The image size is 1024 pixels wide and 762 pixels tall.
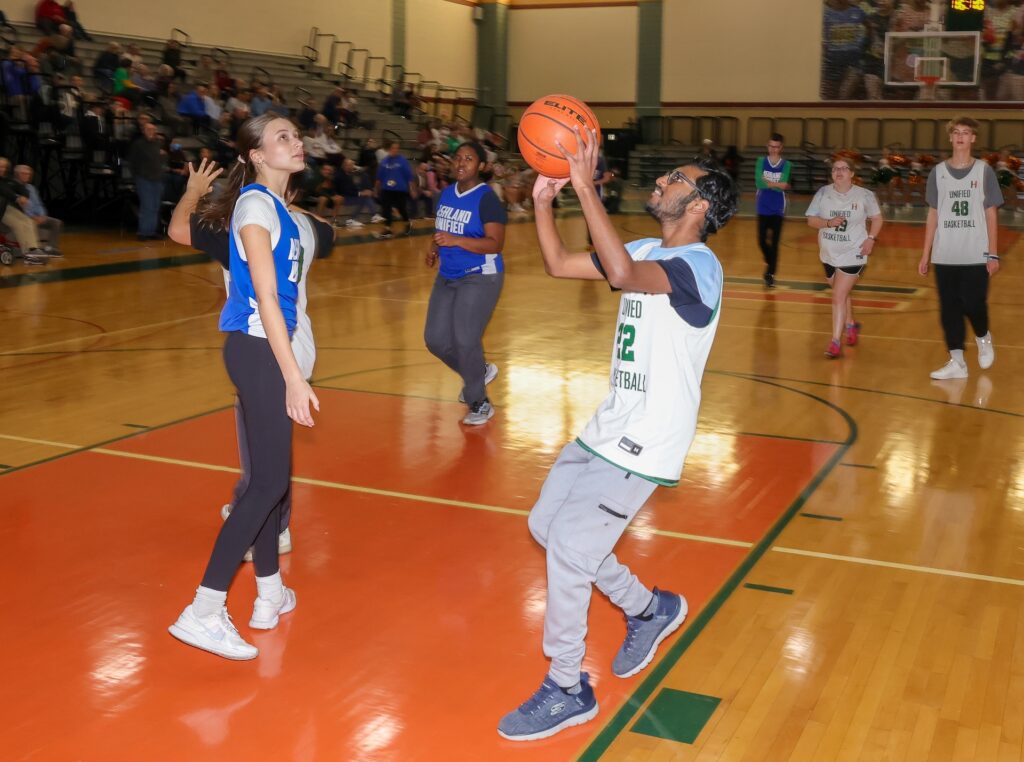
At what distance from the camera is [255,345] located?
12.8ft

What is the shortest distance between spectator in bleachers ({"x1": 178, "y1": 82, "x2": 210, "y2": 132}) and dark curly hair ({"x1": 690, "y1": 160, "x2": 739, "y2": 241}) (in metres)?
18.0

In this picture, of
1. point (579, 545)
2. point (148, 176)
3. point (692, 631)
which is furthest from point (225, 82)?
point (579, 545)

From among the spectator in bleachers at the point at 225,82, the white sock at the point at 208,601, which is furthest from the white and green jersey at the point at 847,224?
the spectator in bleachers at the point at 225,82

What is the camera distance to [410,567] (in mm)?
5008

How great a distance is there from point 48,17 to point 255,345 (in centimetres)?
1961

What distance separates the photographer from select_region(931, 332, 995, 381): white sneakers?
29.3 feet

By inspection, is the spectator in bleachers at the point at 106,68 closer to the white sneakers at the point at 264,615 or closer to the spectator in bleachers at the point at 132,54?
the spectator in bleachers at the point at 132,54

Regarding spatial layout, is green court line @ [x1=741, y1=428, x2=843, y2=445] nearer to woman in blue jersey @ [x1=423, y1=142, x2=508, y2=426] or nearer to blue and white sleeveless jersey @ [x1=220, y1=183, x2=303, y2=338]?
woman in blue jersey @ [x1=423, y1=142, x2=508, y2=426]

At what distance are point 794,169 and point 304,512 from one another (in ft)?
94.5

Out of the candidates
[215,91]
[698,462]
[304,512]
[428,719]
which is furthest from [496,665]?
[215,91]

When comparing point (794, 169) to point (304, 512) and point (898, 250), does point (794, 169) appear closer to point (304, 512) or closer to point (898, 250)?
point (898, 250)

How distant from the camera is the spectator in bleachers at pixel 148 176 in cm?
1675

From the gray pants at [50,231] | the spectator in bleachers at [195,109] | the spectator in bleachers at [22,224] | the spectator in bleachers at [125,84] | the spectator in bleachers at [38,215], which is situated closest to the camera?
the spectator in bleachers at [22,224]

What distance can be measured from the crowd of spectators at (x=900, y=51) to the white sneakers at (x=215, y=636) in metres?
32.4
